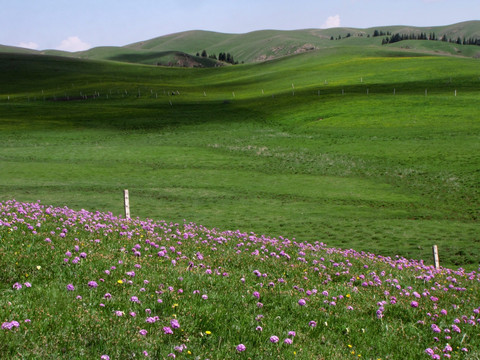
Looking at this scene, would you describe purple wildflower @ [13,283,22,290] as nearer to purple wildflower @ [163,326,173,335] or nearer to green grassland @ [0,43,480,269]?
purple wildflower @ [163,326,173,335]

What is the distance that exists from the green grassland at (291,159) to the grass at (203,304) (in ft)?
40.5

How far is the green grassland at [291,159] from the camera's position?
28312 millimetres

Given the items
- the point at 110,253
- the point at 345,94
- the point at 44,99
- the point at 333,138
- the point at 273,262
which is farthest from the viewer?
the point at 44,99

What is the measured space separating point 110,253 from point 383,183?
106 ft

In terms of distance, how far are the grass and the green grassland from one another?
1234 cm

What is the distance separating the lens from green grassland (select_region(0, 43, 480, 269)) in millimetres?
28312

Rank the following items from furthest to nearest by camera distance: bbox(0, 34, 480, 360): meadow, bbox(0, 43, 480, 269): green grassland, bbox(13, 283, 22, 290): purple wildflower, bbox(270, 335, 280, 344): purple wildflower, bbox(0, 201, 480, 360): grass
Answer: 1. bbox(0, 43, 480, 269): green grassland
2. bbox(13, 283, 22, 290): purple wildflower
3. bbox(0, 34, 480, 360): meadow
4. bbox(270, 335, 280, 344): purple wildflower
5. bbox(0, 201, 480, 360): grass

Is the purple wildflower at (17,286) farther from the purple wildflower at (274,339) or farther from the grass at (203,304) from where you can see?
the purple wildflower at (274,339)

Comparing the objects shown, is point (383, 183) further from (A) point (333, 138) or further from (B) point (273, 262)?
(B) point (273, 262)

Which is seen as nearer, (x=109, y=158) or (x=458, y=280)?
(x=458, y=280)

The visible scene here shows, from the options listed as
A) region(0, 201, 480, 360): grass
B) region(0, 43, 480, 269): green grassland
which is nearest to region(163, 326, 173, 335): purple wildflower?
region(0, 201, 480, 360): grass

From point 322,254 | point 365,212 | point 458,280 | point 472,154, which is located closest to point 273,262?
point 322,254

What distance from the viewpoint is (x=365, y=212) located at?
3077 cm

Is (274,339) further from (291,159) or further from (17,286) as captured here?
(291,159)
